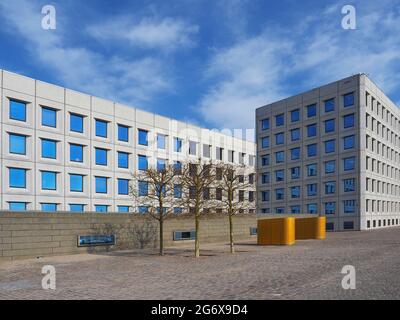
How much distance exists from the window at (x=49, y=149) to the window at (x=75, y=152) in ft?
5.58

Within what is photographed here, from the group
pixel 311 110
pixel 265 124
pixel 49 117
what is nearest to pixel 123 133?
pixel 49 117

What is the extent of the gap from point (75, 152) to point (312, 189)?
36.6 metres

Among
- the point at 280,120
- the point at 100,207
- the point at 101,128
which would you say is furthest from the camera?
the point at 280,120

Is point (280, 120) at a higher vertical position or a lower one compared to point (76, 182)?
higher

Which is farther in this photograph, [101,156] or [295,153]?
[295,153]

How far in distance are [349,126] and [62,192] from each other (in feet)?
128

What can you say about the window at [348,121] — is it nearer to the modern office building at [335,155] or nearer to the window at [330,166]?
the modern office building at [335,155]

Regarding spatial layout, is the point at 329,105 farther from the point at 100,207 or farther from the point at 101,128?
the point at 100,207

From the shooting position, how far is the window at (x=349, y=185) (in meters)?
54.1

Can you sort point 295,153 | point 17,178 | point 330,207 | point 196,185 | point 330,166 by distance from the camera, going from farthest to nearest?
point 295,153, point 330,166, point 330,207, point 17,178, point 196,185

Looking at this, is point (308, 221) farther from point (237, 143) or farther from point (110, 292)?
point (110, 292)

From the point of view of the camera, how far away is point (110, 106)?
1623 inches

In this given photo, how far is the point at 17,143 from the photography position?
32969 mm
